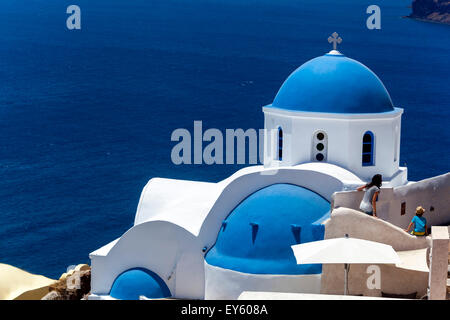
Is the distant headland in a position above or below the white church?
above

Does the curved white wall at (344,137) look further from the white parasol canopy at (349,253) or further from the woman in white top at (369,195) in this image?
the white parasol canopy at (349,253)

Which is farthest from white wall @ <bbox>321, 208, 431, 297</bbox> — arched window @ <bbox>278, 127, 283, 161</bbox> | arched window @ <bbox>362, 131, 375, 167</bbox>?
arched window @ <bbox>278, 127, 283, 161</bbox>

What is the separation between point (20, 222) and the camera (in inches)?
2089

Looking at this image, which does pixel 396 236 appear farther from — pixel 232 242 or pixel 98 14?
pixel 98 14

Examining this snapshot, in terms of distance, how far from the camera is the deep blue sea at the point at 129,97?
5541cm

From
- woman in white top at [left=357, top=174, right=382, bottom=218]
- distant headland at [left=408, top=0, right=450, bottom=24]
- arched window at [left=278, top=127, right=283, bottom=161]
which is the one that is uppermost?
distant headland at [left=408, top=0, right=450, bottom=24]

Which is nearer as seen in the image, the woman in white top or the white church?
the woman in white top

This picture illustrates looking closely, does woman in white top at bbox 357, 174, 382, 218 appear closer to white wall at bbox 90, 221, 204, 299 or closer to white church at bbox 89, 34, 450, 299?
white church at bbox 89, 34, 450, 299

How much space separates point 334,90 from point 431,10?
6896 inches

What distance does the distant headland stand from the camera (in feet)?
618

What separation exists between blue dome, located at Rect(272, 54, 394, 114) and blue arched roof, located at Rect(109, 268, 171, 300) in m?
6.50

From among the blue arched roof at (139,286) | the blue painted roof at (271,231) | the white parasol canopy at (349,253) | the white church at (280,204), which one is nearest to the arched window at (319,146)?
the white church at (280,204)

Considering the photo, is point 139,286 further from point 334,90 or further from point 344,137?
point 334,90

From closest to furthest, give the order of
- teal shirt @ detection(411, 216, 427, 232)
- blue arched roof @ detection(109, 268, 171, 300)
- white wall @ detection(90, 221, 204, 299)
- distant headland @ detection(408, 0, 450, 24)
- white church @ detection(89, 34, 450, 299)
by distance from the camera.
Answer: teal shirt @ detection(411, 216, 427, 232) → white church @ detection(89, 34, 450, 299) → white wall @ detection(90, 221, 204, 299) → blue arched roof @ detection(109, 268, 171, 300) → distant headland @ detection(408, 0, 450, 24)
